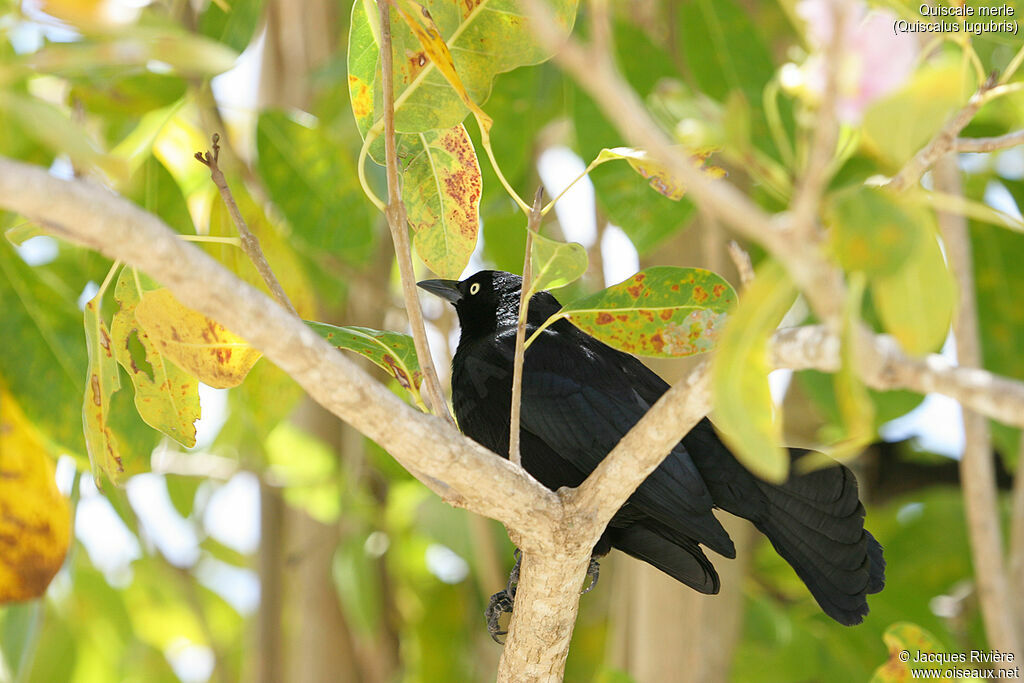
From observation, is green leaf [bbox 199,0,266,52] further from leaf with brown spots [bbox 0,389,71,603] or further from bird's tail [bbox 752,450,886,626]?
bird's tail [bbox 752,450,886,626]

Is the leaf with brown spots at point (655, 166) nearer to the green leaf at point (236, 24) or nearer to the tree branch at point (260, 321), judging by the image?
the tree branch at point (260, 321)

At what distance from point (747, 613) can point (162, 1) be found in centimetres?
264

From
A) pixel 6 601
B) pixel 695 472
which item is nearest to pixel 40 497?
pixel 6 601

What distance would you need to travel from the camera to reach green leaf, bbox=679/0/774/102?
262cm

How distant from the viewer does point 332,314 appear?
151 inches

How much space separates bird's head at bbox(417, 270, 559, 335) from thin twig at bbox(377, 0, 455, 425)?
1492 mm

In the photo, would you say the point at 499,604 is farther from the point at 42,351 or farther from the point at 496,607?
the point at 42,351

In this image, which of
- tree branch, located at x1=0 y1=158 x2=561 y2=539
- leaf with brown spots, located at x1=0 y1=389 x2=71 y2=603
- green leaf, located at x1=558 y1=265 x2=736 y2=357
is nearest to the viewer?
tree branch, located at x1=0 y1=158 x2=561 y2=539

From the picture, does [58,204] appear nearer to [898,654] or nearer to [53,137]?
[53,137]

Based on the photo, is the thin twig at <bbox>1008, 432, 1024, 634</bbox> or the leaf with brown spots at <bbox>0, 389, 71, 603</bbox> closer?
the leaf with brown spots at <bbox>0, 389, 71, 603</bbox>

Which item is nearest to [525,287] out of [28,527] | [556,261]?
[556,261]

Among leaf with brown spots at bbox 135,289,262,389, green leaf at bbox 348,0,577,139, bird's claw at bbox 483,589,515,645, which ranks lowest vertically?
leaf with brown spots at bbox 135,289,262,389

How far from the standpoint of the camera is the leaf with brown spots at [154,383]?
151 cm

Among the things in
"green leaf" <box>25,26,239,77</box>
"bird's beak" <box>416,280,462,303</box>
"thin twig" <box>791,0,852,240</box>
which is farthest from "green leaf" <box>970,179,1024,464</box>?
"green leaf" <box>25,26,239,77</box>
